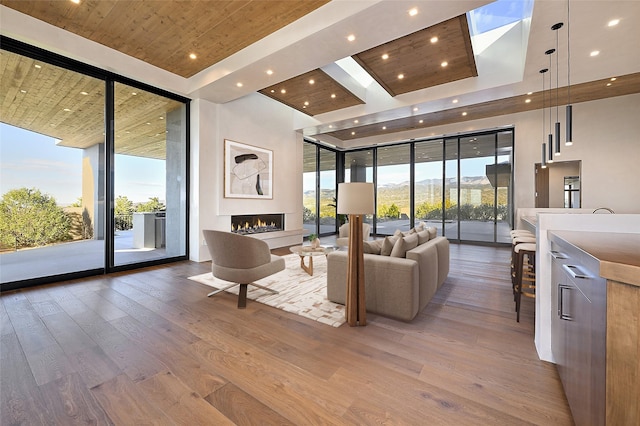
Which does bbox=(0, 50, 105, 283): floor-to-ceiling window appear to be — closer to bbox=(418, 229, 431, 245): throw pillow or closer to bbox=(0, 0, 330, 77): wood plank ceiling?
bbox=(0, 0, 330, 77): wood plank ceiling

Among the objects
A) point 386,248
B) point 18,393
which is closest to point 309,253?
point 386,248

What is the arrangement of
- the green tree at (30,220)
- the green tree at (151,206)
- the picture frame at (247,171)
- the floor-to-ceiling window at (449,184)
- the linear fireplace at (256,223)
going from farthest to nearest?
1. the floor-to-ceiling window at (449,184)
2. the linear fireplace at (256,223)
3. the picture frame at (247,171)
4. the green tree at (151,206)
5. the green tree at (30,220)

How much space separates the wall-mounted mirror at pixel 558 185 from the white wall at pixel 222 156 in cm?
644

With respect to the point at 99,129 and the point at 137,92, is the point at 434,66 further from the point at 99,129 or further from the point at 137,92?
the point at 99,129

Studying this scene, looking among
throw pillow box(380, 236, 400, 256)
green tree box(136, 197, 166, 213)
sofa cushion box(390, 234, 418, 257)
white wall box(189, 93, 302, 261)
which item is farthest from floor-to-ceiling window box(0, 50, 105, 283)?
sofa cushion box(390, 234, 418, 257)

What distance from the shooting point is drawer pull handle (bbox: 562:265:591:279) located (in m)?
1.20

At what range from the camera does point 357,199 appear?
8.14 feet

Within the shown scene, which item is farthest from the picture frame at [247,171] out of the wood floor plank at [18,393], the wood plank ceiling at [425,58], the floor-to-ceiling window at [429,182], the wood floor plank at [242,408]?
the floor-to-ceiling window at [429,182]

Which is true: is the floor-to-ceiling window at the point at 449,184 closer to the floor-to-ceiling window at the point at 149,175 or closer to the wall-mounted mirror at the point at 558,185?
the wall-mounted mirror at the point at 558,185

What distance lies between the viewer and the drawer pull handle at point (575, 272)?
120cm

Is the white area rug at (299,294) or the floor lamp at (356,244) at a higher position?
the floor lamp at (356,244)

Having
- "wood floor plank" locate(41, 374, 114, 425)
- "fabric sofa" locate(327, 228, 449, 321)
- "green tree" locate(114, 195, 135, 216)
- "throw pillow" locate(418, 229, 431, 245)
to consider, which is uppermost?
"green tree" locate(114, 195, 135, 216)

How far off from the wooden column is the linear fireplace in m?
4.11

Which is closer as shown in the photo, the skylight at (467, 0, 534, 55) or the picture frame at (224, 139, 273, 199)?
the skylight at (467, 0, 534, 55)
